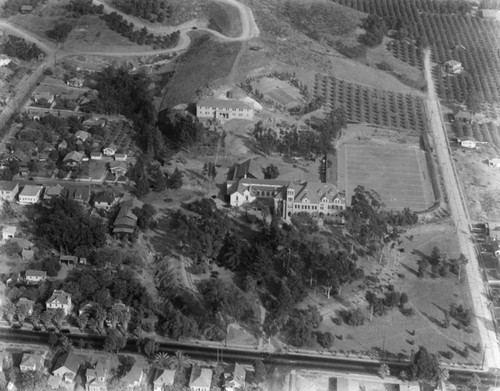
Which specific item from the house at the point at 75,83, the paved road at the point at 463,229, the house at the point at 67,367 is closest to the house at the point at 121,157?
the house at the point at 75,83

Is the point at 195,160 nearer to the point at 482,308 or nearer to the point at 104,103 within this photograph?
the point at 104,103

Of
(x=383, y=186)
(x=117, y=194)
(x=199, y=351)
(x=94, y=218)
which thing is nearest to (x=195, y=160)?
(x=117, y=194)

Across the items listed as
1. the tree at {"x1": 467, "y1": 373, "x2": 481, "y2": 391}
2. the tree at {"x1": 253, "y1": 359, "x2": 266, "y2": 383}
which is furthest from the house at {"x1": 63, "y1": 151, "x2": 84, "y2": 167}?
the tree at {"x1": 467, "y1": 373, "x2": 481, "y2": 391}

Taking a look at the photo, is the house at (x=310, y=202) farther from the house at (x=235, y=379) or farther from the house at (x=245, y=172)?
the house at (x=235, y=379)

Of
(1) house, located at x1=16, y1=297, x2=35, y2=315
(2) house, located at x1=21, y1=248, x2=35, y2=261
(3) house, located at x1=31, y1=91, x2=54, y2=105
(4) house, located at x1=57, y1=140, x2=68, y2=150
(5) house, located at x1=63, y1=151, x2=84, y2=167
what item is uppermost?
(1) house, located at x1=16, y1=297, x2=35, y2=315

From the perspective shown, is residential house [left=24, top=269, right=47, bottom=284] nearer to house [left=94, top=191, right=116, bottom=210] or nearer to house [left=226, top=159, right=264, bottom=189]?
house [left=94, top=191, right=116, bottom=210]

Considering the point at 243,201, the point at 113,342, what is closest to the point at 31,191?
the point at 243,201

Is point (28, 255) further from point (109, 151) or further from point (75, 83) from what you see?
point (75, 83)
